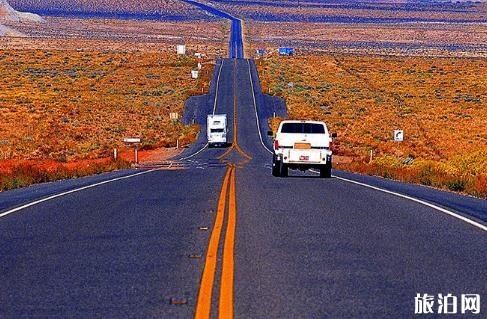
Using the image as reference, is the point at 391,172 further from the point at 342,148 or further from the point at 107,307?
the point at 342,148

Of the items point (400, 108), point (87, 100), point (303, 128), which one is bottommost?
point (303, 128)

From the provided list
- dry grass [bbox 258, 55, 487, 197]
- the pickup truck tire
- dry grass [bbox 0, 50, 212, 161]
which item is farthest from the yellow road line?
dry grass [bbox 0, 50, 212, 161]

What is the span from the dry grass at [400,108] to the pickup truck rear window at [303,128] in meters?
3.33

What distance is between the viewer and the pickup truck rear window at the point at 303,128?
98.3 feet

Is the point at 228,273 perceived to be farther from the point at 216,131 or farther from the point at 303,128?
the point at 216,131

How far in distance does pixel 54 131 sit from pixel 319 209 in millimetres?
58633

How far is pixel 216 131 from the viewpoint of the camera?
72.2 metres

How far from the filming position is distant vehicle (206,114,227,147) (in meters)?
72.2

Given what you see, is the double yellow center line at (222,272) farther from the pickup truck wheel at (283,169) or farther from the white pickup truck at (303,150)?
the pickup truck wheel at (283,169)

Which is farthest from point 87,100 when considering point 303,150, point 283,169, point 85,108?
point 303,150

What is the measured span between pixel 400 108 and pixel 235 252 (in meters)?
84.1

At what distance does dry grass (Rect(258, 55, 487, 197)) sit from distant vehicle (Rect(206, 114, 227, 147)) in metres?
9.06

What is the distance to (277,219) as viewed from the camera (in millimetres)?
15945

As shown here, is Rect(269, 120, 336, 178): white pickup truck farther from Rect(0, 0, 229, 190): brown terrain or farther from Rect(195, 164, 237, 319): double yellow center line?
Rect(195, 164, 237, 319): double yellow center line
